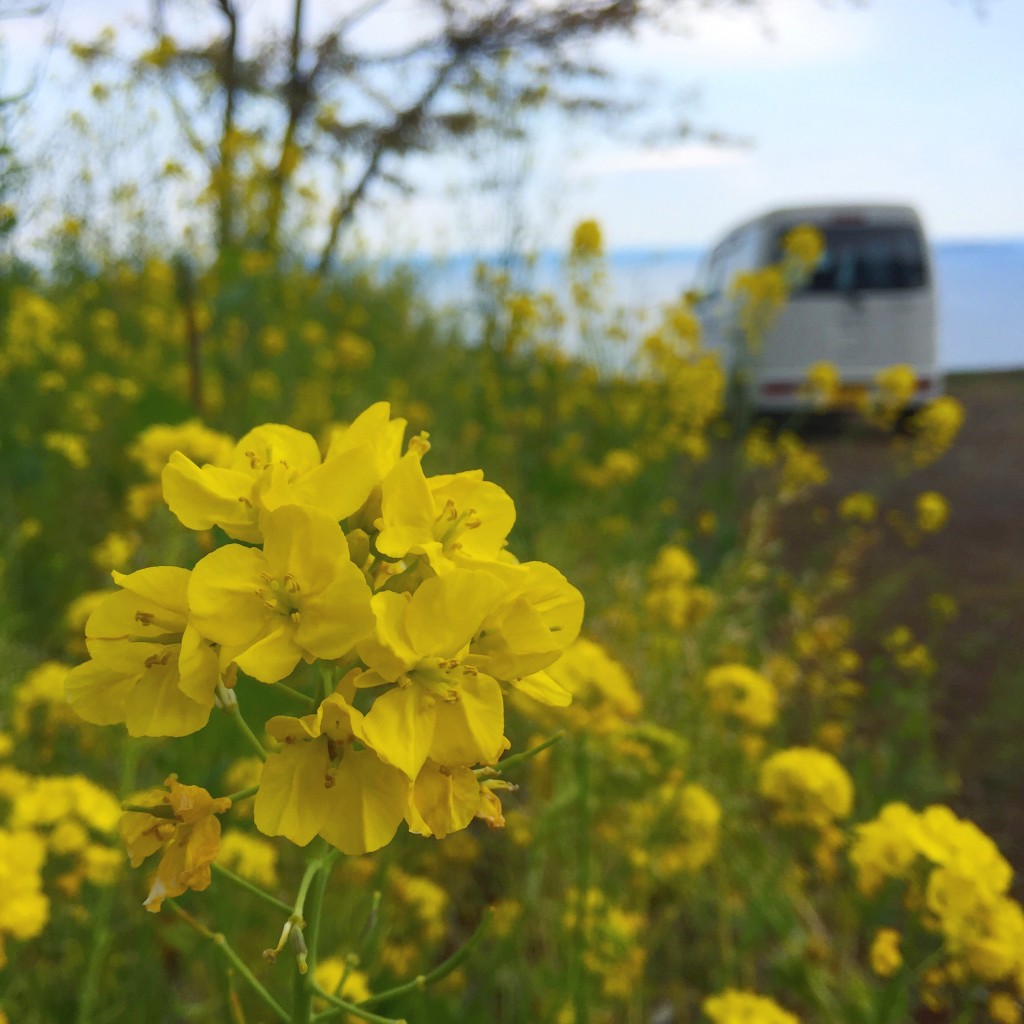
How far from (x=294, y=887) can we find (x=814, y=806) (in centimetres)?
118

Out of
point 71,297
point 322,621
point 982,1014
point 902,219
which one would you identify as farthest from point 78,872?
point 902,219

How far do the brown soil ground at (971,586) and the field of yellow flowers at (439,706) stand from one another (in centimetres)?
18

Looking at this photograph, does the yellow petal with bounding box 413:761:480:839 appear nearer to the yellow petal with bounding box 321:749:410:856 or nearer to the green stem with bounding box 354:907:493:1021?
the yellow petal with bounding box 321:749:410:856

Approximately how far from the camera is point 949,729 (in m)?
3.79

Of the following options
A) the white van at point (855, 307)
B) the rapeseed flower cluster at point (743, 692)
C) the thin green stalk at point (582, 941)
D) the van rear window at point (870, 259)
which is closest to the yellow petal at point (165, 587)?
the thin green stalk at point (582, 941)

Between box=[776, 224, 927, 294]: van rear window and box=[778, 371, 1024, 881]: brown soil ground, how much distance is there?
1529 millimetres

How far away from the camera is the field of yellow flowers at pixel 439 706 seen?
2.41ft

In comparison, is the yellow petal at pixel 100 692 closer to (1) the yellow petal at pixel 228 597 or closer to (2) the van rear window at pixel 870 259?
(1) the yellow petal at pixel 228 597

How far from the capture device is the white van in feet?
28.1

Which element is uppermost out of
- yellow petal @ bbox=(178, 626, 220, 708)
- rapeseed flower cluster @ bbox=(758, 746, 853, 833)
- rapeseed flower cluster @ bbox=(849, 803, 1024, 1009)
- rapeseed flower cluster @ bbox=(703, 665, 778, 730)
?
yellow petal @ bbox=(178, 626, 220, 708)

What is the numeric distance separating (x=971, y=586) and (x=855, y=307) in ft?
13.5

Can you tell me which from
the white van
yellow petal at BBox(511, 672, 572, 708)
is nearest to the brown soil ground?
the white van

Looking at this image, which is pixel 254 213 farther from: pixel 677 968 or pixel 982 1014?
pixel 982 1014

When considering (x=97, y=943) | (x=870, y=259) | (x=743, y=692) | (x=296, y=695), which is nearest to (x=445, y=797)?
(x=296, y=695)
